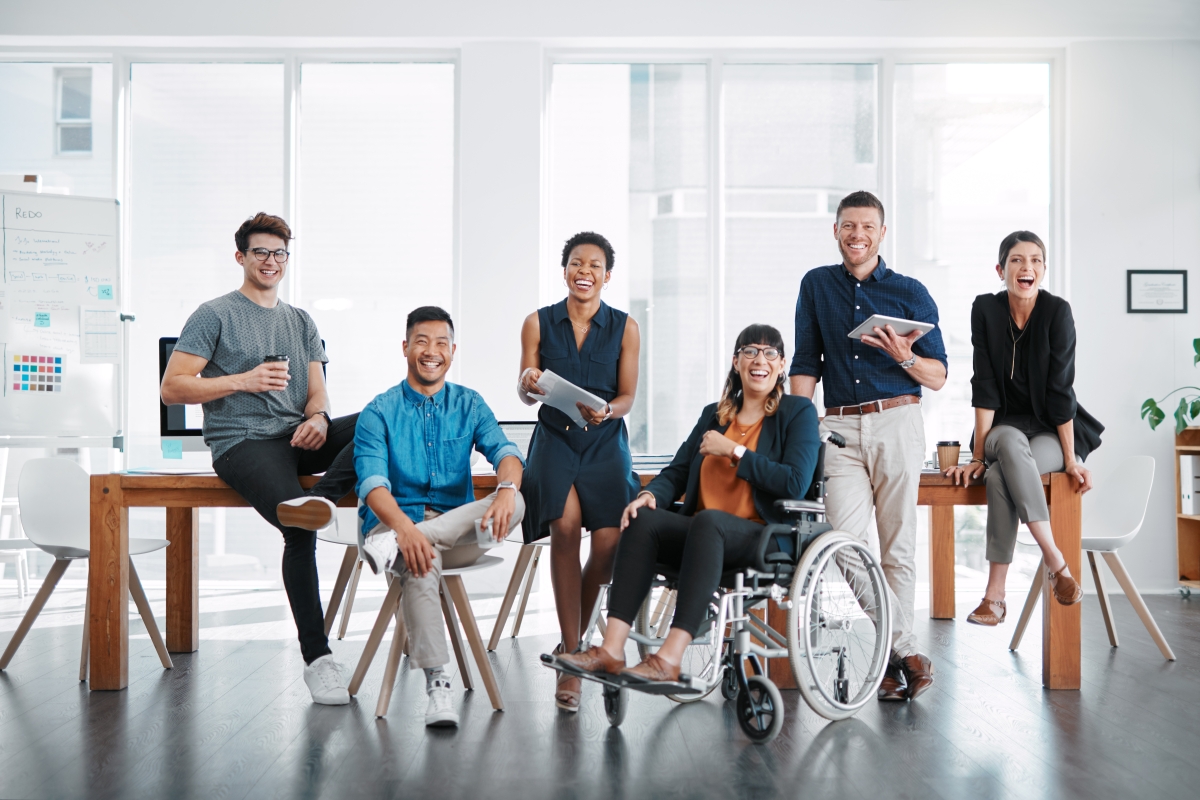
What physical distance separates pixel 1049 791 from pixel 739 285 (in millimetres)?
3477

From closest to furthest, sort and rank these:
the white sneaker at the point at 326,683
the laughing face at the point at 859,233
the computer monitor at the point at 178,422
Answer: the white sneaker at the point at 326,683 < the laughing face at the point at 859,233 < the computer monitor at the point at 178,422

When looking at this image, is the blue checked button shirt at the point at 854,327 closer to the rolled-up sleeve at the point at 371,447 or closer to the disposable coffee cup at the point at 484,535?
the disposable coffee cup at the point at 484,535

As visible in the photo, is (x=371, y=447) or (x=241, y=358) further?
(x=241, y=358)

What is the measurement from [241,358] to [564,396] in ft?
3.39

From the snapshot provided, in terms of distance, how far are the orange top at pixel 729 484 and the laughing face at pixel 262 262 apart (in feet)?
4.72

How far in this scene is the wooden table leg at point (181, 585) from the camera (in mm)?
3477

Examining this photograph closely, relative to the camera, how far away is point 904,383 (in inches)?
112

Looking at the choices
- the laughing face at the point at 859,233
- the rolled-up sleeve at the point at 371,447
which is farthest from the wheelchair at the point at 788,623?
the rolled-up sleeve at the point at 371,447

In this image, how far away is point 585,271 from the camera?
9.21ft

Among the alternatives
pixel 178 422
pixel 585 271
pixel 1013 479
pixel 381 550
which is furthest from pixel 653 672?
pixel 178 422

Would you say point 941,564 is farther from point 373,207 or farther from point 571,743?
point 373,207

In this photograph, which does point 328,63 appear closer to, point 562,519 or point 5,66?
point 5,66

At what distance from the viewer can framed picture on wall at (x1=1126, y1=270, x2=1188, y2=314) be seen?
4895mm

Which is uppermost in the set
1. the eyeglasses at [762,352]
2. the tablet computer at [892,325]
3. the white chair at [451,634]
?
the tablet computer at [892,325]
